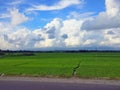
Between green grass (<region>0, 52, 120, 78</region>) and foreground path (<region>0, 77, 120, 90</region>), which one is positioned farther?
green grass (<region>0, 52, 120, 78</region>)

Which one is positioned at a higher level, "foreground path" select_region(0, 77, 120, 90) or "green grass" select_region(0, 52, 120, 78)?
"green grass" select_region(0, 52, 120, 78)

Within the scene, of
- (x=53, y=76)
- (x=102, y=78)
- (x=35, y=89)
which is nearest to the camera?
(x=35, y=89)

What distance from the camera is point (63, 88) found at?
2089cm

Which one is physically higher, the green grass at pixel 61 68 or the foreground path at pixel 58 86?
the green grass at pixel 61 68

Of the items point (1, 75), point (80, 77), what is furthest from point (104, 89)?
point (1, 75)

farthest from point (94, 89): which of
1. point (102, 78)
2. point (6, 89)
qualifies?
point (102, 78)

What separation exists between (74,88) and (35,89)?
8.97ft

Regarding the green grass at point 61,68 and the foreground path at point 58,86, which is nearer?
the foreground path at point 58,86

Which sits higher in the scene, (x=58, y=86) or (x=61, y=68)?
(x=61, y=68)

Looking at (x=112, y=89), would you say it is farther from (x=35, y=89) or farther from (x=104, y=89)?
(x=35, y=89)

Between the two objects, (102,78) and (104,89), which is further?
(102,78)

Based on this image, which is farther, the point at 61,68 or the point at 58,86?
the point at 61,68

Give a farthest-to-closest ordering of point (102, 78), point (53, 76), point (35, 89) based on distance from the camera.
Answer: point (53, 76), point (102, 78), point (35, 89)

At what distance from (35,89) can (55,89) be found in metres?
1.32
